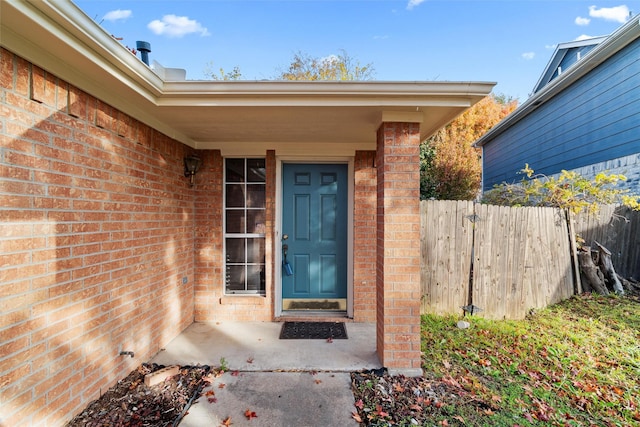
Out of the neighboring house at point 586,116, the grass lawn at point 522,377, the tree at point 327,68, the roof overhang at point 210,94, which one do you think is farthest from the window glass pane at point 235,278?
the tree at point 327,68

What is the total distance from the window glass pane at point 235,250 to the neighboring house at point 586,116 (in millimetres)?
6333

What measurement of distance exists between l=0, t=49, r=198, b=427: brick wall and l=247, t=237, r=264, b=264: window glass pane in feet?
3.58

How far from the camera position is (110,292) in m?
2.32

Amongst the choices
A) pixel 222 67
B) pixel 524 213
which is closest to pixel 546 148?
pixel 524 213

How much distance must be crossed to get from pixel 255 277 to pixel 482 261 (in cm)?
305

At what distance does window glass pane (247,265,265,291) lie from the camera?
380cm

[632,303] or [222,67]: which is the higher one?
[222,67]

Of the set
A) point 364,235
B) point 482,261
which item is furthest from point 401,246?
point 482,261

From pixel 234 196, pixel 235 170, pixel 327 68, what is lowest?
pixel 234 196

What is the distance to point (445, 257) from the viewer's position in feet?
12.6

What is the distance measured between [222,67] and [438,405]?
439 inches

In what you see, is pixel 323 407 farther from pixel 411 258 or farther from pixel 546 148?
pixel 546 148

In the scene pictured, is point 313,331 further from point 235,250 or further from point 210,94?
point 210,94

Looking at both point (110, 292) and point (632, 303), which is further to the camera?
point (632, 303)
